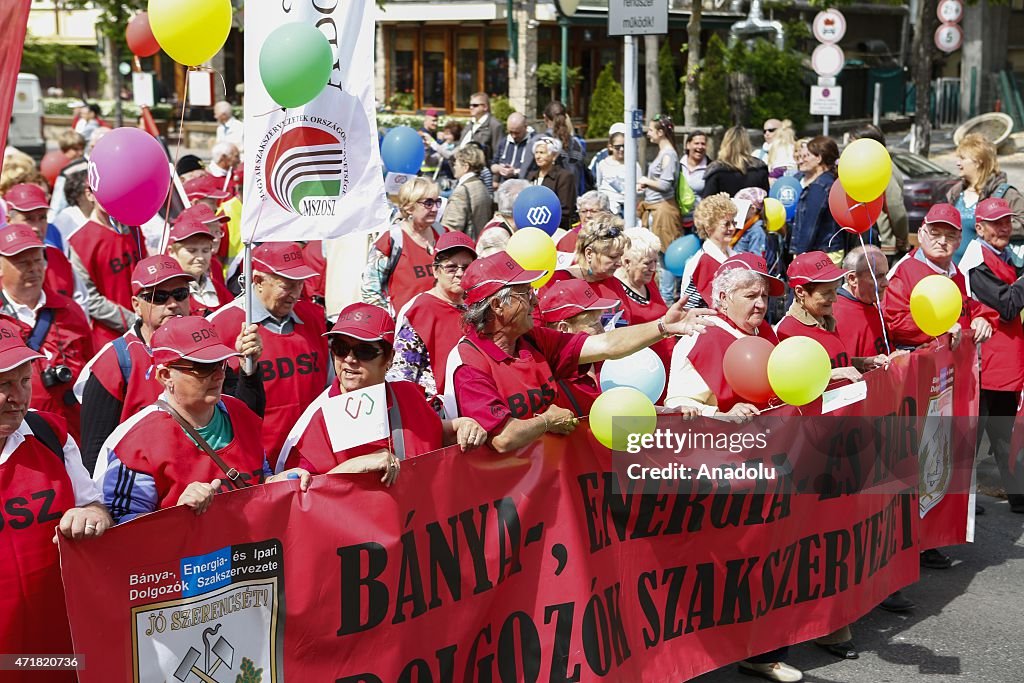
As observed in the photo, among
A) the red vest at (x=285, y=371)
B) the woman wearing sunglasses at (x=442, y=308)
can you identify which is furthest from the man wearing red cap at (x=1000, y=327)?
the red vest at (x=285, y=371)

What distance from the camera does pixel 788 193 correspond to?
37.5 ft

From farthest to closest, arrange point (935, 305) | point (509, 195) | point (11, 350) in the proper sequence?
point (509, 195) → point (935, 305) → point (11, 350)

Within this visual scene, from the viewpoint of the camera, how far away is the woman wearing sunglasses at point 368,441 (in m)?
4.47

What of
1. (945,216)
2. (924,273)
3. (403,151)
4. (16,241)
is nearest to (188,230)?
(16,241)

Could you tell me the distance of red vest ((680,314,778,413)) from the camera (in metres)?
5.67

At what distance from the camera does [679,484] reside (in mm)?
5406

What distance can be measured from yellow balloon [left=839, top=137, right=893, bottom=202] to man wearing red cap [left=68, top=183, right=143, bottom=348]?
408cm

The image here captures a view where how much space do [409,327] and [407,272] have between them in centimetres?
162

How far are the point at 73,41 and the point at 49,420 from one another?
4973cm

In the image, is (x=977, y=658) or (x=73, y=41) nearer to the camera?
(x=977, y=658)

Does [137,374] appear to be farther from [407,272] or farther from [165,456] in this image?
[407,272]

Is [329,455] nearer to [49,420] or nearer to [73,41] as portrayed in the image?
[49,420]

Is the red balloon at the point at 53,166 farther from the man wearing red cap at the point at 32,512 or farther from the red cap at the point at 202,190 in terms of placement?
the man wearing red cap at the point at 32,512

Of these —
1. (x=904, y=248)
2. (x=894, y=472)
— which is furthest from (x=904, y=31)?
(x=894, y=472)
